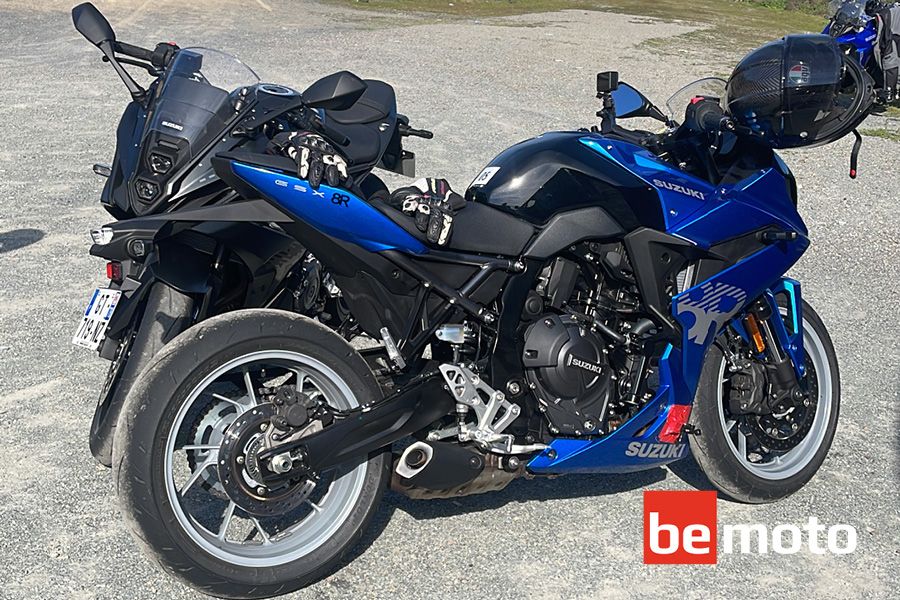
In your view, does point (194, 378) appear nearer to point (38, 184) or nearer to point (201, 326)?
point (201, 326)

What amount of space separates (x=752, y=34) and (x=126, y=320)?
825 inches

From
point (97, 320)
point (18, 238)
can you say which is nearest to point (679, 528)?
point (97, 320)

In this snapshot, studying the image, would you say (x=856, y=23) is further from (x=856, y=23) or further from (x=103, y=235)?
(x=103, y=235)

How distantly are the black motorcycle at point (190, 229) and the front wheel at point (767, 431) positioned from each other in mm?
1467

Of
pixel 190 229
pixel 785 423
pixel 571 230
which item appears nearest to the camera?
pixel 190 229

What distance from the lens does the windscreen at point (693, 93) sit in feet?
Answer: 14.3

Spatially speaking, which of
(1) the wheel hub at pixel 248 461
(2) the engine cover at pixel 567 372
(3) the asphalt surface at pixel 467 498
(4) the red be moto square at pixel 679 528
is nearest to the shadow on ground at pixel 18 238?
(3) the asphalt surface at pixel 467 498

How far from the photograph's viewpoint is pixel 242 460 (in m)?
3.50

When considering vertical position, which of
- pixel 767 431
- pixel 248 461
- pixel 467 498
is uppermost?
pixel 248 461

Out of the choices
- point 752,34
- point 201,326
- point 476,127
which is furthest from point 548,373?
point 752,34

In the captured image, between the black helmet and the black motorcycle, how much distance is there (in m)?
1.48

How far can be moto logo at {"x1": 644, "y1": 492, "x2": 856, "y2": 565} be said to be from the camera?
4059 millimetres

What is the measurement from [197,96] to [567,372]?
1.76m

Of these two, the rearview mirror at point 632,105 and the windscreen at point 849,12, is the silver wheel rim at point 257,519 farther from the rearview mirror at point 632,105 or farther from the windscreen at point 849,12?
the windscreen at point 849,12
